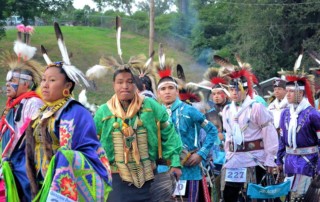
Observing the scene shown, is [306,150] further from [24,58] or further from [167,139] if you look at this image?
[24,58]

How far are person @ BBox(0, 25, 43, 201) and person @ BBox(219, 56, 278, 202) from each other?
3172 millimetres

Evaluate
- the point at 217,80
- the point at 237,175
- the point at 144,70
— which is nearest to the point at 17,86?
the point at 144,70

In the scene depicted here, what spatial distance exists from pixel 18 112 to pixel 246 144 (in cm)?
359

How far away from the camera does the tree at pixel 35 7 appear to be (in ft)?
93.2

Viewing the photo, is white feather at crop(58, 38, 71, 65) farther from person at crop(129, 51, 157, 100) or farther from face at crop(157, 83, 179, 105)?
face at crop(157, 83, 179, 105)

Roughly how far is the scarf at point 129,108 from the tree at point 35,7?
2136 centimetres

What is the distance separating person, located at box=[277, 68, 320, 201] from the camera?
354 inches

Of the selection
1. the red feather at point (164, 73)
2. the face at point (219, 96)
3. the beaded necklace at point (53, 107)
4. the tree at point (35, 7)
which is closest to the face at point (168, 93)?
the red feather at point (164, 73)

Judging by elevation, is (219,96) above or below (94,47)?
above

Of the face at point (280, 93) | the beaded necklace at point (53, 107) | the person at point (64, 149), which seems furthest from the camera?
the face at point (280, 93)

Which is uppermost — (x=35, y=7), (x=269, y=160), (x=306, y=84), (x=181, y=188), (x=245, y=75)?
(x=35, y=7)

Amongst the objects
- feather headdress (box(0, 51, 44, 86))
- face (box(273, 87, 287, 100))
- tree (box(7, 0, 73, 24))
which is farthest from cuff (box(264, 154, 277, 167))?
tree (box(7, 0, 73, 24))

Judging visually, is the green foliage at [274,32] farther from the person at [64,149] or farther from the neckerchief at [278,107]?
the person at [64,149]

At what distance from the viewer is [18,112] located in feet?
20.4
